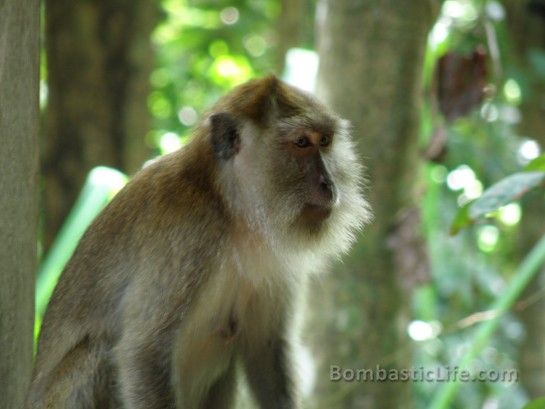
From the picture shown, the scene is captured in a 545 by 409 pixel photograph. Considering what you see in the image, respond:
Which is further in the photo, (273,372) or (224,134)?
(273,372)

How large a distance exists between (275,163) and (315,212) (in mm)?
267

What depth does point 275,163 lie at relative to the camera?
139 inches

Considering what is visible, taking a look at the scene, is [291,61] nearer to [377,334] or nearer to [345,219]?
[377,334]

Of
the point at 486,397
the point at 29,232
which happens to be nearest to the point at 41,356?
the point at 29,232

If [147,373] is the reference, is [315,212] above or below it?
above

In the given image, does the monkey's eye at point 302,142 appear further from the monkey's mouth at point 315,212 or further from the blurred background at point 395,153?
the blurred background at point 395,153

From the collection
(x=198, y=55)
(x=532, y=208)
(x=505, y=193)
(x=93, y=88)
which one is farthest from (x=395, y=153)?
(x=198, y=55)

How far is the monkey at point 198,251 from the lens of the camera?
3.38m

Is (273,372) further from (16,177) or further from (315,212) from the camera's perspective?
(16,177)

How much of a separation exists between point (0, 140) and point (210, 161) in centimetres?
85

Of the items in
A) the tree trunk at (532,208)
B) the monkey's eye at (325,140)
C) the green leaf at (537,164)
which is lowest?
the tree trunk at (532,208)

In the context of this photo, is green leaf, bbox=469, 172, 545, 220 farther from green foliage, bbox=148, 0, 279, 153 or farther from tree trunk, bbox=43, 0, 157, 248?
tree trunk, bbox=43, 0, 157, 248

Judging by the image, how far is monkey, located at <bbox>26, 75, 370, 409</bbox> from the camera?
133 inches

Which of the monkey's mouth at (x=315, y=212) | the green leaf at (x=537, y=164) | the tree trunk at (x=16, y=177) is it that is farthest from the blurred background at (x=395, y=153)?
the tree trunk at (x=16, y=177)
